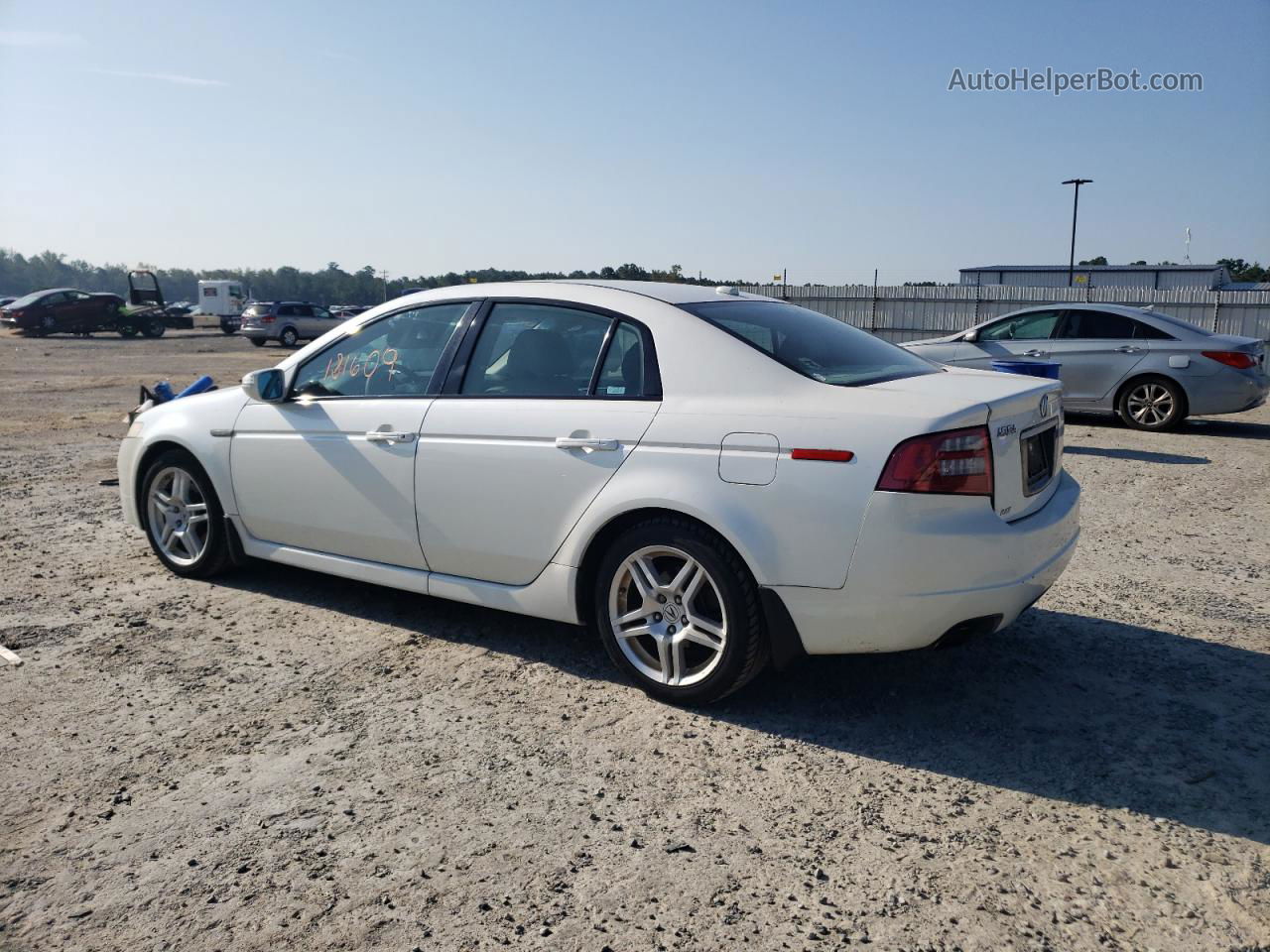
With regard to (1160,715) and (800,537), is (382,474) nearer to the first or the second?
(800,537)

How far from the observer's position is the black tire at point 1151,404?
1198 centimetres

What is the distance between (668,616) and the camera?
3.77 m

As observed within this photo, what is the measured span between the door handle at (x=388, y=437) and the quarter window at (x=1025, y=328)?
1029cm

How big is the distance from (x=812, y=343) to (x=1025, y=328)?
9.90 metres

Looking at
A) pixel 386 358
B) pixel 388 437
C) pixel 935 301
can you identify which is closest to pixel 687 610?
pixel 388 437

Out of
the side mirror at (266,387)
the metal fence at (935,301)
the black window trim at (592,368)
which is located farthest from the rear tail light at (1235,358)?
the metal fence at (935,301)

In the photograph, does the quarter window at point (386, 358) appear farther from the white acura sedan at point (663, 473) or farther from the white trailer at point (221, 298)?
the white trailer at point (221, 298)

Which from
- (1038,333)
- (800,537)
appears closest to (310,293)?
(1038,333)

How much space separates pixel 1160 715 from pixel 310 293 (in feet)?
422

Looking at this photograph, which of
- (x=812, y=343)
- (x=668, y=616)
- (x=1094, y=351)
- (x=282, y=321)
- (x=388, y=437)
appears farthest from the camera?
(x=282, y=321)

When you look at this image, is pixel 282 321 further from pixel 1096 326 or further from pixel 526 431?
pixel 526 431

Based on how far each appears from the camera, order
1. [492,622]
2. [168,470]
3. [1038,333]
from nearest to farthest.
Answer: [492,622] → [168,470] → [1038,333]

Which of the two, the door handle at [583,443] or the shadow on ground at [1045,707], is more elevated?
the door handle at [583,443]

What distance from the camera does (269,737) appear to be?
3553 mm
